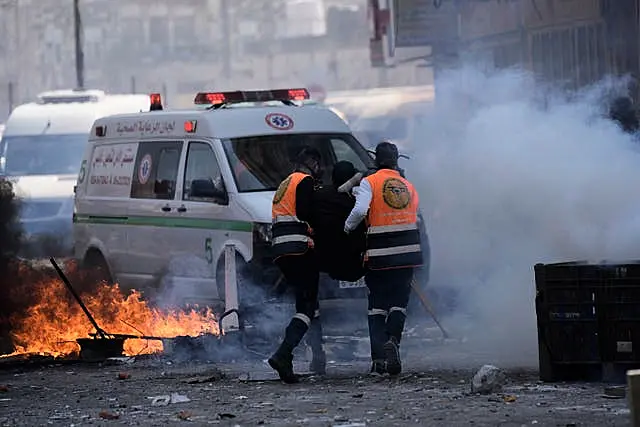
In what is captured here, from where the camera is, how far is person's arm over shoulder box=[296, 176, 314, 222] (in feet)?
33.2

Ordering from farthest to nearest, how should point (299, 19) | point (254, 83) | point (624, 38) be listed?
point (299, 19) < point (254, 83) < point (624, 38)

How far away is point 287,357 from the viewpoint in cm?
992

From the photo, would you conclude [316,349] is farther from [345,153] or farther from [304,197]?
[345,153]

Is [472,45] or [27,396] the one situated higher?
[472,45]

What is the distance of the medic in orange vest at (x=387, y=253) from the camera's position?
1007 cm

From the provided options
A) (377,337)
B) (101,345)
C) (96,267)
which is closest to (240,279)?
(101,345)

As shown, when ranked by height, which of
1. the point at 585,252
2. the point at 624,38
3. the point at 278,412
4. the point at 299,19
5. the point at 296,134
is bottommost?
the point at 278,412

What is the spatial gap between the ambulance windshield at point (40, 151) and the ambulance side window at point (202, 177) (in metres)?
9.07

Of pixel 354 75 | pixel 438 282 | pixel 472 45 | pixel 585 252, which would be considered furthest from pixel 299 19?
pixel 585 252

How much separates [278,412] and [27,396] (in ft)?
7.40

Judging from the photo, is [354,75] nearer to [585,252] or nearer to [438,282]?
[438,282]

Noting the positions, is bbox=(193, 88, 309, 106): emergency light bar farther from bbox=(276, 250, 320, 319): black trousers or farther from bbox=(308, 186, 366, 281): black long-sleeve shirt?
bbox=(276, 250, 320, 319): black trousers

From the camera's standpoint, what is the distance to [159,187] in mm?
13750

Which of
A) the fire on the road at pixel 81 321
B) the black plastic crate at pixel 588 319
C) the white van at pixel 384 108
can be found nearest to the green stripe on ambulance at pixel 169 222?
the fire on the road at pixel 81 321
